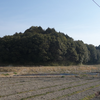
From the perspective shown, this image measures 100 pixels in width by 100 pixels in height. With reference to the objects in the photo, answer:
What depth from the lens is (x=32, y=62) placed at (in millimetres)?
45906

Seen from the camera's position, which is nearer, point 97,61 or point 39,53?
point 39,53

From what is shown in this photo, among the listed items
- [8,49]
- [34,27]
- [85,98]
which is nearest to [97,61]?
[34,27]

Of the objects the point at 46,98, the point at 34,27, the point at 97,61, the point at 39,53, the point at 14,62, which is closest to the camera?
the point at 46,98

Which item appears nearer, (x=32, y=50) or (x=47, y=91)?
(x=47, y=91)

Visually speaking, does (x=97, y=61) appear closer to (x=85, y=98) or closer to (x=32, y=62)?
(x=32, y=62)

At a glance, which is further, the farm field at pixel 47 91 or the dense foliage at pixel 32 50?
the dense foliage at pixel 32 50

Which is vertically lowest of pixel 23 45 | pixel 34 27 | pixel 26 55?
pixel 26 55

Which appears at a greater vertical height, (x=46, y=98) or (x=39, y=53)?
(x=39, y=53)

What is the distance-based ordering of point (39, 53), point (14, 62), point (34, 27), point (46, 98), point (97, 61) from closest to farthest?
point (46, 98)
point (39, 53)
point (14, 62)
point (34, 27)
point (97, 61)

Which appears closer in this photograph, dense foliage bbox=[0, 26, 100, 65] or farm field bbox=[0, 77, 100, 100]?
farm field bbox=[0, 77, 100, 100]

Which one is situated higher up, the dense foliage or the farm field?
the dense foliage

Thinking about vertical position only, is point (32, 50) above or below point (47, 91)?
above

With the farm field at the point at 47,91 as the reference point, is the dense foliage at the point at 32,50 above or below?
above

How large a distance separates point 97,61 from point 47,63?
5060 cm
